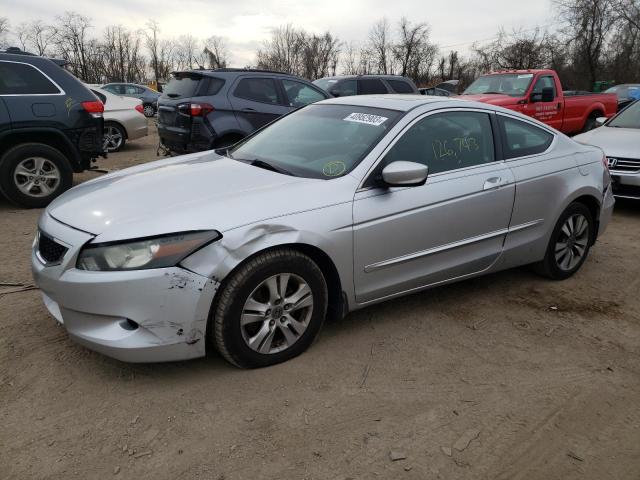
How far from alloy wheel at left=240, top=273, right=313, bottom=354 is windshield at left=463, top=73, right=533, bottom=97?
354 inches

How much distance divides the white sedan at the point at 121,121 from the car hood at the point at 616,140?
8701mm

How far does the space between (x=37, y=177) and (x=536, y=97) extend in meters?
8.80

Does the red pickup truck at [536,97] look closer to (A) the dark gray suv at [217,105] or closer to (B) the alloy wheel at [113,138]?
(A) the dark gray suv at [217,105]

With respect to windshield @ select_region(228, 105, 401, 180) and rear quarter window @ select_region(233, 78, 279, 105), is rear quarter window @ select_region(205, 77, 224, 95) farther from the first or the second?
windshield @ select_region(228, 105, 401, 180)

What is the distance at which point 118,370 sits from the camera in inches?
120

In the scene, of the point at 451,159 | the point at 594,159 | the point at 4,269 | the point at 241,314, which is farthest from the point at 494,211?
the point at 4,269

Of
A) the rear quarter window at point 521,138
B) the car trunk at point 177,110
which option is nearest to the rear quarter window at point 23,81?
the car trunk at point 177,110

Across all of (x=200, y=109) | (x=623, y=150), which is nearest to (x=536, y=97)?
(x=623, y=150)

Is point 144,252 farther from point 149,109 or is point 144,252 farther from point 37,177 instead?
point 149,109

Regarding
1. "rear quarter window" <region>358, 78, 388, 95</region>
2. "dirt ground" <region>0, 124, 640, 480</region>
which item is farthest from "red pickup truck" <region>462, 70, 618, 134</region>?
"dirt ground" <region>0, 124, 640, 480</region>

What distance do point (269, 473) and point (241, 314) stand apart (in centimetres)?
85

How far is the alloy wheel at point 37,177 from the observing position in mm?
6438

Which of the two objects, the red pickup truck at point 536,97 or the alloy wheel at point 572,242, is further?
the red pickup truck at point 536,97

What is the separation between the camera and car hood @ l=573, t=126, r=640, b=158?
6.70 m
